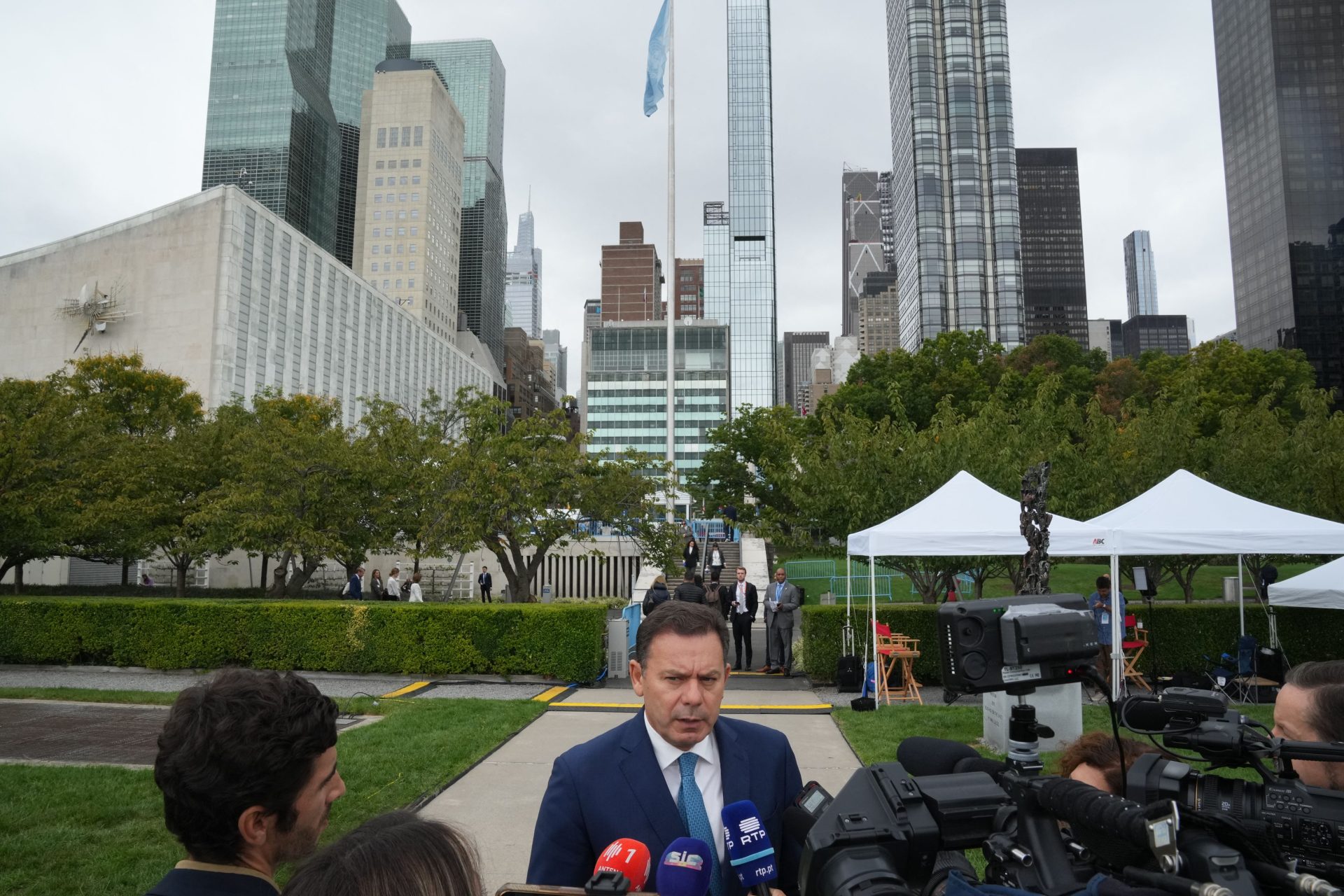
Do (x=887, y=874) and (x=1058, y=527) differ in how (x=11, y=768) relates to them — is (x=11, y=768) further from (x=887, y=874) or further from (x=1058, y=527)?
(x=1058, y=527)

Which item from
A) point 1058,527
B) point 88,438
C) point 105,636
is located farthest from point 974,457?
point 88,438

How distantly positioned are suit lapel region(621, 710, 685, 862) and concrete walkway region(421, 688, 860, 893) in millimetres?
2404

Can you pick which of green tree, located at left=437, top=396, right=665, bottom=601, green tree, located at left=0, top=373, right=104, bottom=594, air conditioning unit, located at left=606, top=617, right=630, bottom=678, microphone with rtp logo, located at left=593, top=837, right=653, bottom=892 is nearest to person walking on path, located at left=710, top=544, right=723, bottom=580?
green tree, located at left=437, top=396, right=665, bottom=601

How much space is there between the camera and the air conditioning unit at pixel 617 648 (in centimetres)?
1479

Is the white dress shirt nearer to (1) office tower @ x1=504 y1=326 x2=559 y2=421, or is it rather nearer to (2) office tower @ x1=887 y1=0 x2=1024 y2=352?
(2) office tower @ x1=887 y1=0 x2=1024 y2=352

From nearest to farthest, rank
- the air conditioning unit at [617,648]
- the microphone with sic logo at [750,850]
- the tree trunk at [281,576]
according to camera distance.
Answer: the microphone with sic logo at [750,850] → the air conditioning unit at [617,648] → the tree trunk at [281,576]

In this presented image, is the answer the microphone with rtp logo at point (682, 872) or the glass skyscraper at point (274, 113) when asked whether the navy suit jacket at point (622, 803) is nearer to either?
the microphone with rtp logo at point (682, 872)

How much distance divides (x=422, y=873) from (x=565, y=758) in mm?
993

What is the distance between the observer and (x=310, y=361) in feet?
233

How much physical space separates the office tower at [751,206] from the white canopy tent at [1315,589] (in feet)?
518

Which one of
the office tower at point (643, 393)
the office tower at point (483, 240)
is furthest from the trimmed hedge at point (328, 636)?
the office tower at point (483, 240)


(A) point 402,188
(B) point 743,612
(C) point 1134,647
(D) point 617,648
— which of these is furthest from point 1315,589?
(A) point 402,188

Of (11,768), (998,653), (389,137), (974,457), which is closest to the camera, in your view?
(998,653)

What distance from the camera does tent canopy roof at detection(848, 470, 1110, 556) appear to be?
1059 cm
